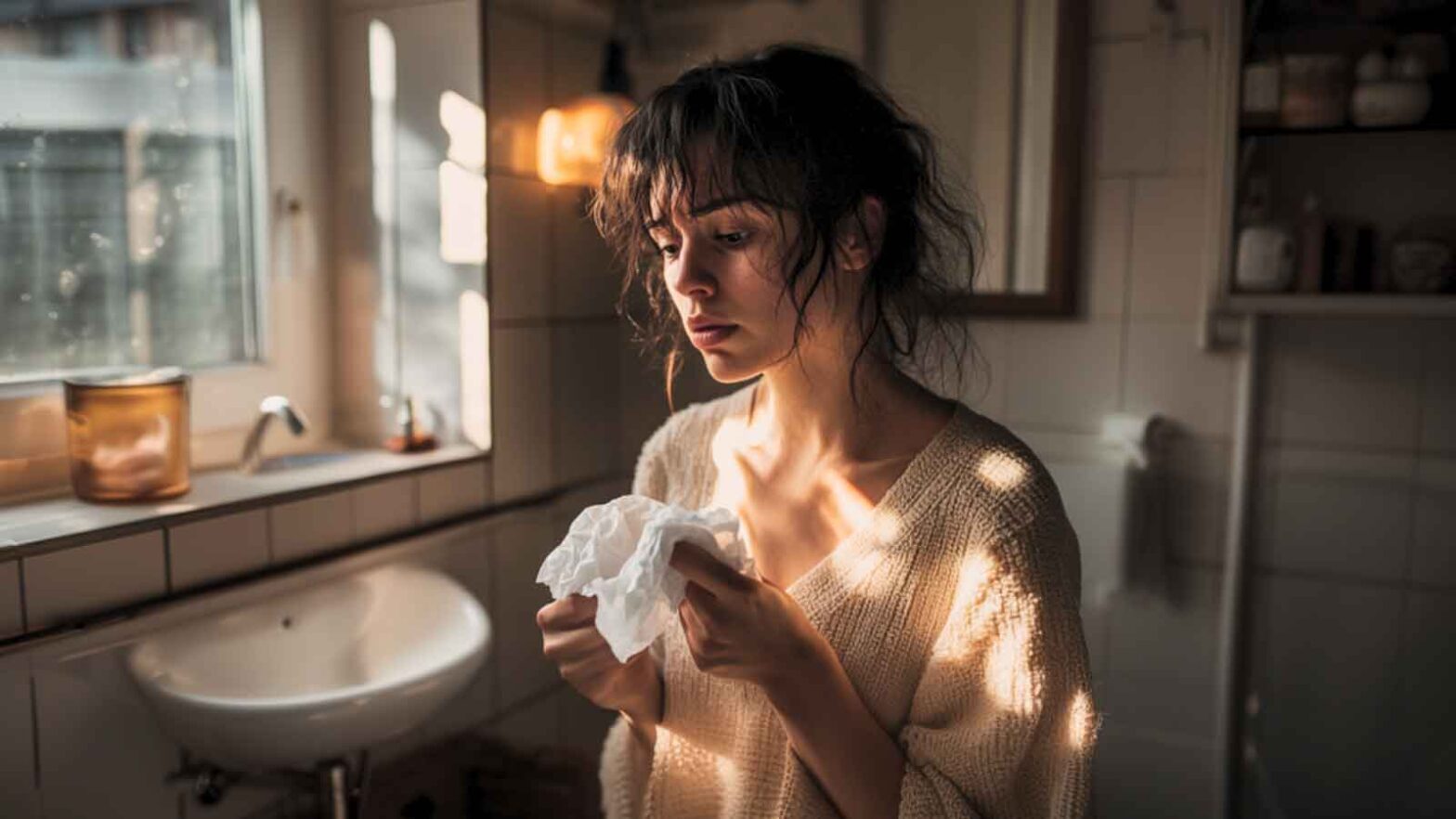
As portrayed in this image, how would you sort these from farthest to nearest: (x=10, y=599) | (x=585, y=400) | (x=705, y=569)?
(x=585, y=400), (x=10, y=599), (x=705, y=569)

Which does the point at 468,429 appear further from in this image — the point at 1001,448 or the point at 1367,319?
the point at 1367,319

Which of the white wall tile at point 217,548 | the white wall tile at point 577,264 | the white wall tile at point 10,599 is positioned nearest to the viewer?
the white wall tile at point 10,599

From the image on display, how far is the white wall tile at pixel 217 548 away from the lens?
4.06 feet

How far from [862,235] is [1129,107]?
94cm

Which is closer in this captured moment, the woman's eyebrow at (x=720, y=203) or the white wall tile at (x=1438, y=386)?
the woman's eyebrow at (x=720, y=203)

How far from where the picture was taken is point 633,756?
3.53ft

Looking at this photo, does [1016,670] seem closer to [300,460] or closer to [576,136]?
[300,460]

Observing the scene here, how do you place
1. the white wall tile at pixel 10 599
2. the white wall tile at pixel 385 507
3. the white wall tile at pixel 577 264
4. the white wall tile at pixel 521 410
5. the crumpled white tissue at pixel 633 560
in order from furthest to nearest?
the white wall tile at pixel 577 264 < the white wall tile at pixel 521 410 < the white wall tile at pixel 385 507 < the white wall tile at pixel 10 599 < the crumpled white tissue at pixel 633 560

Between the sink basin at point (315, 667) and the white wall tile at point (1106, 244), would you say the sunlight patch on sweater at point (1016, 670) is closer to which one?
the sink basin at point (315, 667)

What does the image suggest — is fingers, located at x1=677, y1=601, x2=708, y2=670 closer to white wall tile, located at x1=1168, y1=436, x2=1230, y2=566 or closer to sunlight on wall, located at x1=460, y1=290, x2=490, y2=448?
sunlight on wall, located at x1=460, y1=290, x2=490, y2=448

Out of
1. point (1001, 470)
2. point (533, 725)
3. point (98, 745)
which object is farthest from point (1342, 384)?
point (98, 745)

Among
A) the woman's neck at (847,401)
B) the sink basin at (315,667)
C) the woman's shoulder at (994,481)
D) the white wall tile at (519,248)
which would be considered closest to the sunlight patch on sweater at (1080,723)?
the woman's shoulder at (994,481)

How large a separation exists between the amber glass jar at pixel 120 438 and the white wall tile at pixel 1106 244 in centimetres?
125

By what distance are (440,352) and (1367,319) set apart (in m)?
1.31
